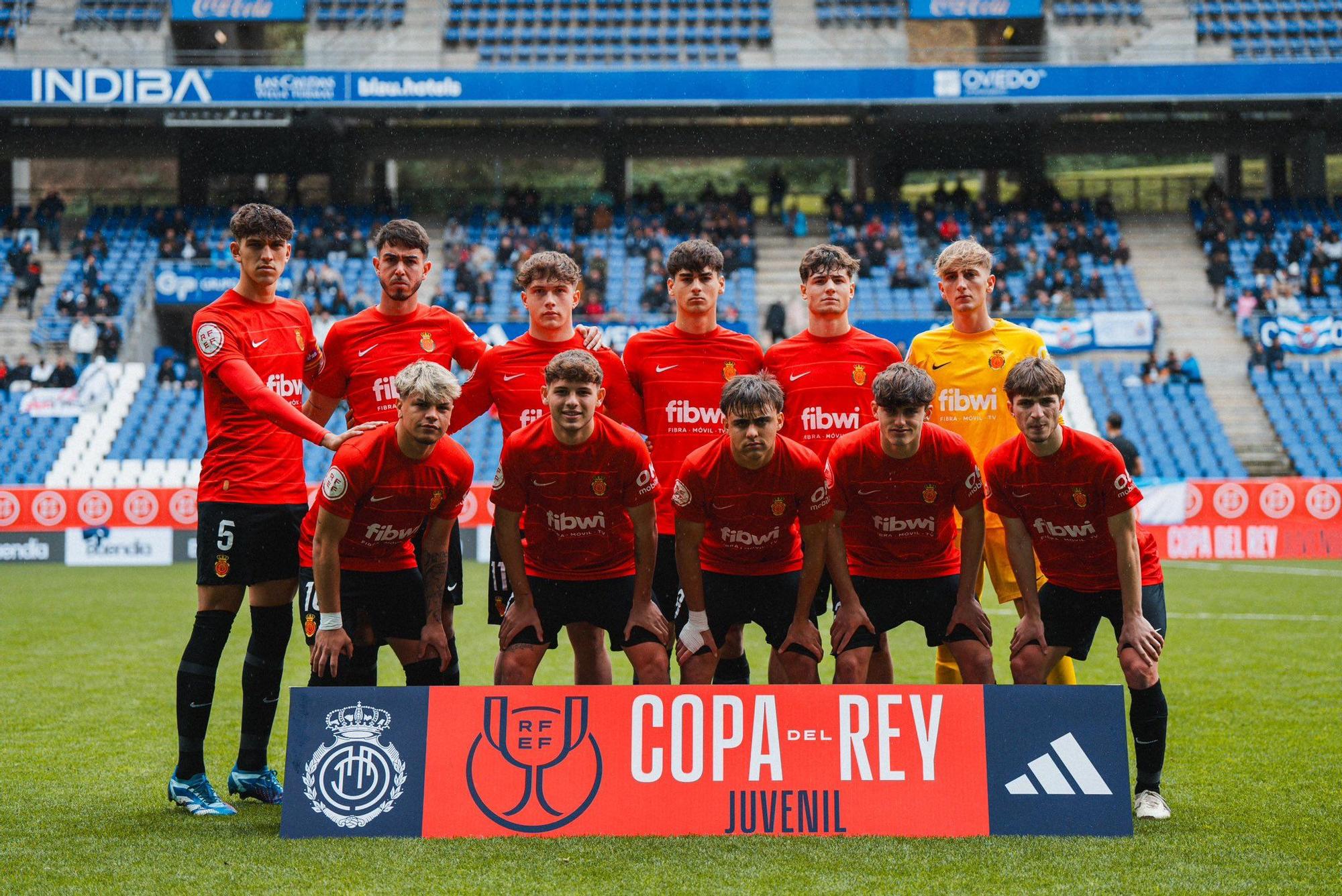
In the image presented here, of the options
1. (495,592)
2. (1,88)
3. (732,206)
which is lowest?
(495,592)

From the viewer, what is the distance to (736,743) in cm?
457

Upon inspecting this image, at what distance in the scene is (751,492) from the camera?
16.1ft

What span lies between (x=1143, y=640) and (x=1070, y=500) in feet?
1.89

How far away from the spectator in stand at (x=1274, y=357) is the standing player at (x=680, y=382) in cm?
2087

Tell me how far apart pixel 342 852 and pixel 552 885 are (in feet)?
2.70

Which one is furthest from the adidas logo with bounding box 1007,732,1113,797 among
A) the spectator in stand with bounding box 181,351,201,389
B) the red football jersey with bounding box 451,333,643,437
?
the spectator in stand with bounding box 181,351,201,389

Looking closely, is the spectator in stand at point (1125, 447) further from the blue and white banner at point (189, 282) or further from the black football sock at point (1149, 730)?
the blue and white banner at point (189, 282)

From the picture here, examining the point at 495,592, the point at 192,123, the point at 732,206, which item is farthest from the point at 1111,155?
the point at 495,592

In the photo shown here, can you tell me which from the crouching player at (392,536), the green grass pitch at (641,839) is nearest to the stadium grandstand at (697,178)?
the green grass pitch at (641,839)

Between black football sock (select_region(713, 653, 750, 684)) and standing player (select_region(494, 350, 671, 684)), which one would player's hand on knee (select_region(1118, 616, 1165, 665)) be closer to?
black football sock (select_region(713, 653, 750, 684))

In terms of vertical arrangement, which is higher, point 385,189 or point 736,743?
point 385,189

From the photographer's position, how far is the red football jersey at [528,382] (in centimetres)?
544

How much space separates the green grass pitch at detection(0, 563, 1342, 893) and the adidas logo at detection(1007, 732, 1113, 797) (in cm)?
17

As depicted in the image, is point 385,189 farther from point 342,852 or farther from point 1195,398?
point 342,852
